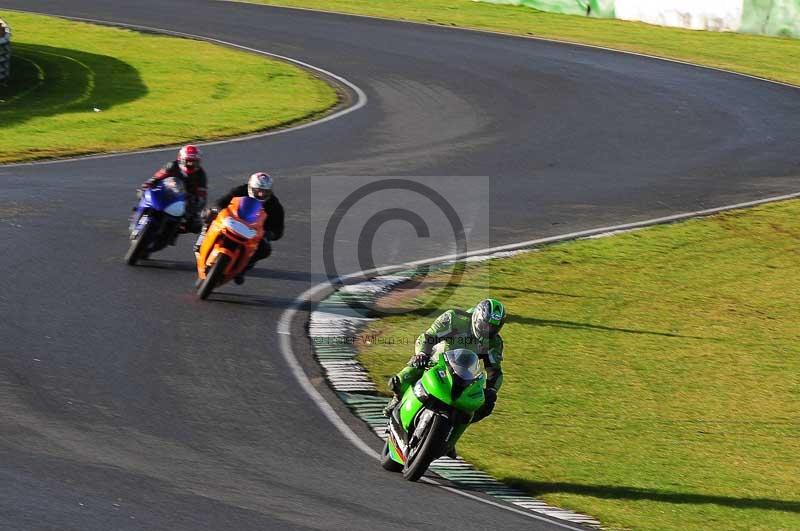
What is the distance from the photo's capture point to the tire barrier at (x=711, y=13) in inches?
1495

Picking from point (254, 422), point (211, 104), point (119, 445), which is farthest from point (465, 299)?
point (211, 104)

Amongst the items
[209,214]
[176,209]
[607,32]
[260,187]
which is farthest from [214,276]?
[607,32]

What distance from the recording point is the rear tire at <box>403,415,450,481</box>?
357 inches

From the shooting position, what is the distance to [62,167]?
19219 mm

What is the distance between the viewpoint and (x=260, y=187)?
1366 centimetres

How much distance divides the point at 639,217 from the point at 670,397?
25.5 feet

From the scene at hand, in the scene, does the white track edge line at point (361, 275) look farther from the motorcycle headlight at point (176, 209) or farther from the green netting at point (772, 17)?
the green netting at point (772, 17)

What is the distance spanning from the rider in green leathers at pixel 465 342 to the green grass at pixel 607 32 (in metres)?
25.0

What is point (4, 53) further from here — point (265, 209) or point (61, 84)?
point (265, 209)

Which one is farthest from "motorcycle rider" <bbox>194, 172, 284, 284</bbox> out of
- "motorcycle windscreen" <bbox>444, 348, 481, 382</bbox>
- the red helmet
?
"motorcycle windscreen" <bbox>444, 348, 481, 382</bbox>

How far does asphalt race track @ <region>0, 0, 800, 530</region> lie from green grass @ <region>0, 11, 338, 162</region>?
1.41 meters

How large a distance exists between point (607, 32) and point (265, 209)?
91.1 ft

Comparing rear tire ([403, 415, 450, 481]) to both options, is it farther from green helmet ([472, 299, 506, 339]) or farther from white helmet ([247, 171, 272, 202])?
white helmet ([247, 171, 272, 202])

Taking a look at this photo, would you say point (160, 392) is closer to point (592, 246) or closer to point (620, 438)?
point (620, 438)
